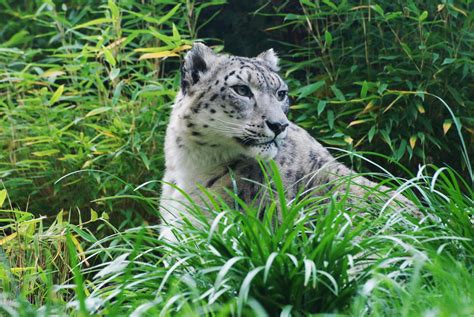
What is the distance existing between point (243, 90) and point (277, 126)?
38cm

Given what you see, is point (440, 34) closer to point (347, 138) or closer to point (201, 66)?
point (347, 138)

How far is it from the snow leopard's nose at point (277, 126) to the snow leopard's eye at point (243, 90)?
0.90 feet

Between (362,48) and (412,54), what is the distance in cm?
52

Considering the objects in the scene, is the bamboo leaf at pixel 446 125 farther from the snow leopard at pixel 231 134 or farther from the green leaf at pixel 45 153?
the green leaf at pixel 45 153

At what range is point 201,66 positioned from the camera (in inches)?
239

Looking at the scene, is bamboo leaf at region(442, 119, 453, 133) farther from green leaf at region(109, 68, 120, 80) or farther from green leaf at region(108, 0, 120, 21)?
green leaf at region(108, 0, 120, 21)

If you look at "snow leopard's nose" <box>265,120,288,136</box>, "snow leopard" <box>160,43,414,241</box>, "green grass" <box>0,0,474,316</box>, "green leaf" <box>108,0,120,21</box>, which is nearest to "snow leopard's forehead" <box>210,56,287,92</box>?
"snow leopard" <box>160,43,414,241</box>

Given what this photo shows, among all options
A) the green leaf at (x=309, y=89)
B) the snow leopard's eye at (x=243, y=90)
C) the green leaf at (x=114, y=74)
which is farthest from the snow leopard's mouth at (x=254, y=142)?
the green leaf at (x=114, y=74)

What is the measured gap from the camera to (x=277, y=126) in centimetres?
568

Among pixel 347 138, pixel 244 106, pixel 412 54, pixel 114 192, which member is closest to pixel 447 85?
pixel 412 54

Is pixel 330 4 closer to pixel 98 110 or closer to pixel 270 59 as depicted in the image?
pixel 270 59

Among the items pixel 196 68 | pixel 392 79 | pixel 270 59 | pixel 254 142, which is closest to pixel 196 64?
pixel 196 68

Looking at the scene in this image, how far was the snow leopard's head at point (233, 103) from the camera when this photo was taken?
5.70 metres

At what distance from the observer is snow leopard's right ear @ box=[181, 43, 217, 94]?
6.03 meters
